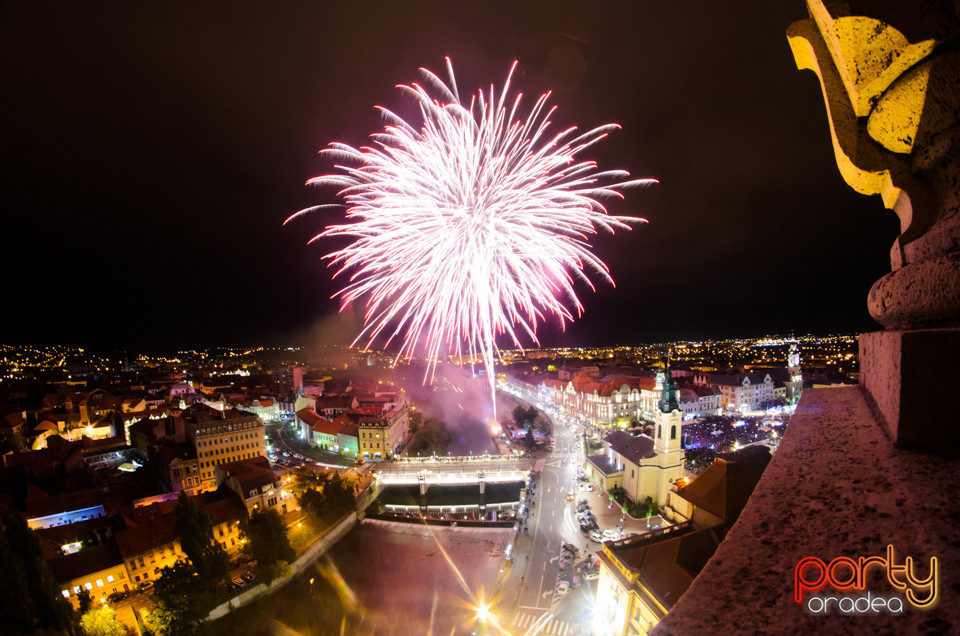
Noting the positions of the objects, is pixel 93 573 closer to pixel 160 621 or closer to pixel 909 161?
pixel 160 621

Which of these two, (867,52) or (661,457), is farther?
(661,457)

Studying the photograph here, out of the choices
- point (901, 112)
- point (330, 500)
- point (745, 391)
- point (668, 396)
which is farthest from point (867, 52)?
point (745, 391)

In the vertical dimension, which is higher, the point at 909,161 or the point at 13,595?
the point at 909,161

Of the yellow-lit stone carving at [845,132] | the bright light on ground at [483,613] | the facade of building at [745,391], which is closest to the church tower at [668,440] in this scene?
the bright light on ground at [483,613]

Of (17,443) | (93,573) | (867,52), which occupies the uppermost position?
(867,52)

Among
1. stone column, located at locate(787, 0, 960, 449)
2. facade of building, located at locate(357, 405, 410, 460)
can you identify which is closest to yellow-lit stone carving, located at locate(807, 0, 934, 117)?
stone column, located at locate(787, 0, 960, 449)

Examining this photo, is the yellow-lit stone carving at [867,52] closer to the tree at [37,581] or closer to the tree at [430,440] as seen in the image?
the tree at [37,581]
